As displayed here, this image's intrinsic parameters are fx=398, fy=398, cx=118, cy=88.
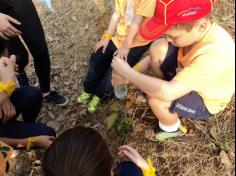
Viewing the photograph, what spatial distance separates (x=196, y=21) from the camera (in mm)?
2150

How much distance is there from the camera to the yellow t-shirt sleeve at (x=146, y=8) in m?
2.64

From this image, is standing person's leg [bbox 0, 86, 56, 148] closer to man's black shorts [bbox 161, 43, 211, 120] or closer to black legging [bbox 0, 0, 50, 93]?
black legging [bbox 0, 0, 50, 93]

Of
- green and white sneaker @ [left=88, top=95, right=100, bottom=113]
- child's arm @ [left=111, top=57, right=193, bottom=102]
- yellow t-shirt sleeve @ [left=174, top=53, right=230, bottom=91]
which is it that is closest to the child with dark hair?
child's arm @ [left=111, top=57, right=193, bottom=102]

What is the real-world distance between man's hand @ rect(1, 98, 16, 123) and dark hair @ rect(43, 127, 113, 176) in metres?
0.82

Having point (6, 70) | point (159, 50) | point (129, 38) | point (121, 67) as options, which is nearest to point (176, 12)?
point (121, 67)

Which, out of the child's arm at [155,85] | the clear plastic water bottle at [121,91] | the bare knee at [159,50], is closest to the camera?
the child's arm at [155,85]

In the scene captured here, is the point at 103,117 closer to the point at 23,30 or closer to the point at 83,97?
the point at 83,97

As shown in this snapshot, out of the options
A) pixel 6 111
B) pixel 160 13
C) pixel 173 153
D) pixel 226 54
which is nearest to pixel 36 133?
pixel 6 111

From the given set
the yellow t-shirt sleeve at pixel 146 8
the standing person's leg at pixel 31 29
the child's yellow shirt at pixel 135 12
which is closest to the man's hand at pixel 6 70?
the standing person's leg at pixel 31 29

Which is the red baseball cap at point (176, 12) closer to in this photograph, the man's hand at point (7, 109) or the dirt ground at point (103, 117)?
the dirt ground at point (103, 117)

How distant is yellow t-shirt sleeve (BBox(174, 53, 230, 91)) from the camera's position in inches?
85.0

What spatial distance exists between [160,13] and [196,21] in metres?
0.27

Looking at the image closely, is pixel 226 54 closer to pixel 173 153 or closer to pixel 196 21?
pixel 196 21

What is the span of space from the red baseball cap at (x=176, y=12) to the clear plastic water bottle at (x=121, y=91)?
2.75ft
